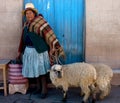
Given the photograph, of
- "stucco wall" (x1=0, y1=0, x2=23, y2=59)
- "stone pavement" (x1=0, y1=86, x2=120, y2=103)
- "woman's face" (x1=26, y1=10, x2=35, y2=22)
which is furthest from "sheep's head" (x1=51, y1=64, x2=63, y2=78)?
"stucco wall" (x1=0, y1=0, x2=23, y2=59)

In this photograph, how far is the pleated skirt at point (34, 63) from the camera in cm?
735

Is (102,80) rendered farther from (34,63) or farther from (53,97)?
(34,63)

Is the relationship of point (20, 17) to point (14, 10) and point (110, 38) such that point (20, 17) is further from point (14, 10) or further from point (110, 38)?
point (110, 38)

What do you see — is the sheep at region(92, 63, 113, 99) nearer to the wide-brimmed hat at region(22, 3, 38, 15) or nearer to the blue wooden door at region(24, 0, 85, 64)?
the blue wooden door at region(24, 0, 85, 64)

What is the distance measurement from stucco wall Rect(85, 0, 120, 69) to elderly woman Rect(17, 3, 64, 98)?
907mm

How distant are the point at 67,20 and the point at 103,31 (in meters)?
0.88

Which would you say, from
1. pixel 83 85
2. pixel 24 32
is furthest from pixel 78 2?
pixel 83 85

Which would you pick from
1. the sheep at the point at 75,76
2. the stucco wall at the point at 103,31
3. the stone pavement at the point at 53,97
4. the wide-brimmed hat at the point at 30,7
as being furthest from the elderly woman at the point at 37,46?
the stucco wall at the point at 103,31

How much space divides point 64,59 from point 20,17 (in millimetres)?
1419

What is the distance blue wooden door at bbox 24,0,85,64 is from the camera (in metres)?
7.91

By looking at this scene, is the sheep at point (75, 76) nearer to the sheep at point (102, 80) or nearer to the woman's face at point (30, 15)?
the sheep at point (102, 80)

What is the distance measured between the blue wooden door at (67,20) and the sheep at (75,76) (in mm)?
1057

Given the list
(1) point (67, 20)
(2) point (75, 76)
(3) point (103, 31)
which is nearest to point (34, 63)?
(2) point (75, 76)

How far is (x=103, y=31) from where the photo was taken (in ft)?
26.1
